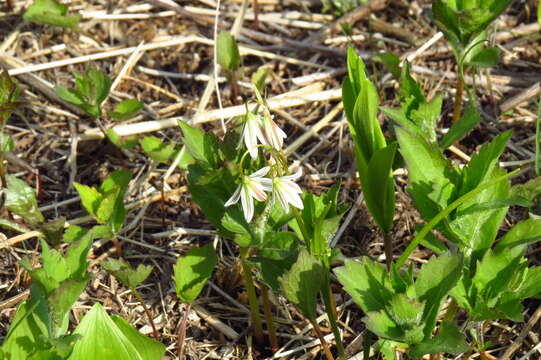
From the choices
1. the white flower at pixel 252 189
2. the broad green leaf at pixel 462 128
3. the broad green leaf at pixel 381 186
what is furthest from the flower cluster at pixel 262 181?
the broad green leaf at pixel 462 128

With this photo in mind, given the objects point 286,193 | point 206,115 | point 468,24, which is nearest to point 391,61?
point 468,24

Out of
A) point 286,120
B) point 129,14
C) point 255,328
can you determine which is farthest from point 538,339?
point 129,14

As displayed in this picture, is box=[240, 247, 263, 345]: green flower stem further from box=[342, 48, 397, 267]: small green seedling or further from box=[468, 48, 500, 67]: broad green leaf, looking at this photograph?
box=[468, 48, 500, 67]: broad green leaf

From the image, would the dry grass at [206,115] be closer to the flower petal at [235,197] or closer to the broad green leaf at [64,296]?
the broad green leaf at [64,296]

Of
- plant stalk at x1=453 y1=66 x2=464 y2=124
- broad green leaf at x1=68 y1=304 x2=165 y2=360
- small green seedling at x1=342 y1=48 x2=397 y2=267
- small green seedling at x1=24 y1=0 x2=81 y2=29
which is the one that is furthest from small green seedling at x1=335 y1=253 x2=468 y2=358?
small green seedling at x1=24 y1=0 x2=81 y2=29

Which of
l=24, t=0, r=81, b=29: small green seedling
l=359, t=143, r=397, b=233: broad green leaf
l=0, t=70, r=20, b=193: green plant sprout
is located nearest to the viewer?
l=359, t=143, r=397, b=233: broad green leaf

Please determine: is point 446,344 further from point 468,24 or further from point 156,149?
point 156,149
